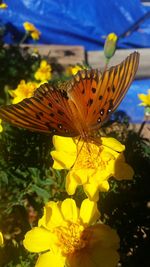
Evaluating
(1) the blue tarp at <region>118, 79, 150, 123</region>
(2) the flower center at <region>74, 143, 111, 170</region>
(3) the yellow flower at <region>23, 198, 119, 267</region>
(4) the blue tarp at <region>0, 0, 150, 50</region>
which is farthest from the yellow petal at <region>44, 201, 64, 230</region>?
(4) the blue tarp at <region>0, 0, 150, 50</region>

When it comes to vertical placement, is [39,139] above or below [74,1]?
below

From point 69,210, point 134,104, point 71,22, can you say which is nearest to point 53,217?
point 69,210

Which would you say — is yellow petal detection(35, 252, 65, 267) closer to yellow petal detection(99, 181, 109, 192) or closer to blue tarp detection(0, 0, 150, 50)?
yellow petal detection(99, 181, 109, 192)

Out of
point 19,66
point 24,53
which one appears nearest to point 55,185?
point 19,66

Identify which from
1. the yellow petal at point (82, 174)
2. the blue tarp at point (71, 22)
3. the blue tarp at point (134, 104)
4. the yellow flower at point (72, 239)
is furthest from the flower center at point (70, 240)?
the blue tarp at point (71, 22)

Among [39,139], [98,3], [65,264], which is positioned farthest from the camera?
[98,3]

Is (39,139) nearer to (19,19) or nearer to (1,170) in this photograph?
(1,170)

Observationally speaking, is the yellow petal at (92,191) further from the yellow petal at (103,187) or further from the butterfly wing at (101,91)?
the butterfly wing at (101,91)
